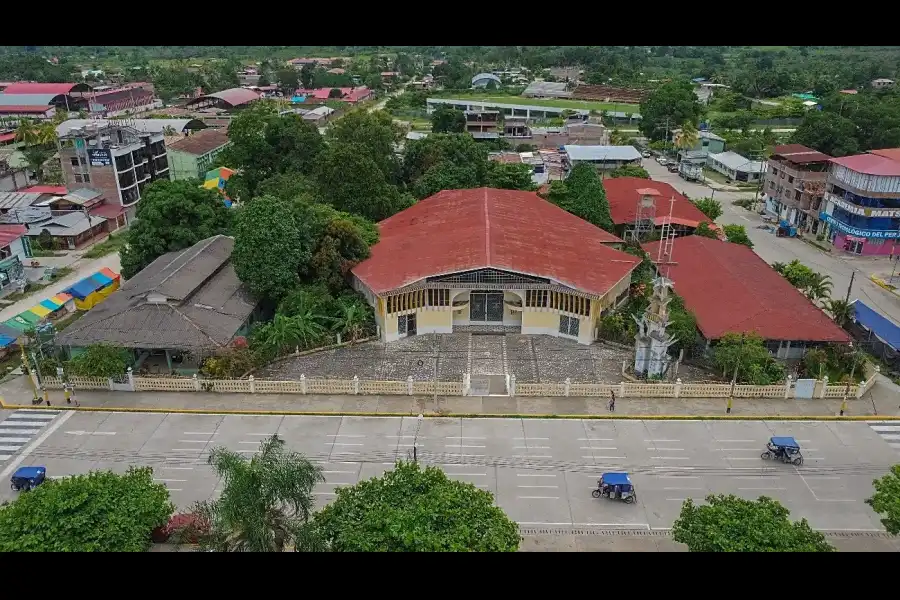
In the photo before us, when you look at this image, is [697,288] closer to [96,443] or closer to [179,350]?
[179,350]

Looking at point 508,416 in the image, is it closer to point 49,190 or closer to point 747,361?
point 747,361

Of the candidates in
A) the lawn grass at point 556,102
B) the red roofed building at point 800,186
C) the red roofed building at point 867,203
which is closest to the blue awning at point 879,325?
the red roofed building at point 867,203

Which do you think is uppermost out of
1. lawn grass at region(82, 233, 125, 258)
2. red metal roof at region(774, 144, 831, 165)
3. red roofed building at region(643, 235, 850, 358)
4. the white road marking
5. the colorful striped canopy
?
red metal roof at region(774, 144, 831, 165)

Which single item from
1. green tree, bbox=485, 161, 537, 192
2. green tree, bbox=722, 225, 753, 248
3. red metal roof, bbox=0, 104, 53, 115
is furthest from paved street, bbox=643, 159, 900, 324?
red metal roof, bbox=0, 104, 53, 115

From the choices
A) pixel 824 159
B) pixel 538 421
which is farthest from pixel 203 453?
pixel 824 159

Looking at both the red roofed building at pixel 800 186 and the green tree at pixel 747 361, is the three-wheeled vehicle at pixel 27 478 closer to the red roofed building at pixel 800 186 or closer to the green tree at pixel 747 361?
the green tree at pixel 747 361

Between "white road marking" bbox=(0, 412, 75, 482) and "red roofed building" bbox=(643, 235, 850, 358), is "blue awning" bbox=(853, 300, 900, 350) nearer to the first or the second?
"red roofed building" bbox=(643, 235, 850, 358)

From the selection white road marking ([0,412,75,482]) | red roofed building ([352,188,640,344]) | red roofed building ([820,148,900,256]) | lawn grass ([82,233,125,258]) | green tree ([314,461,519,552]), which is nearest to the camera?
green tree ([314,461,519,552])

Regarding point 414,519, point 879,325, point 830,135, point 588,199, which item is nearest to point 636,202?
point 588,199
